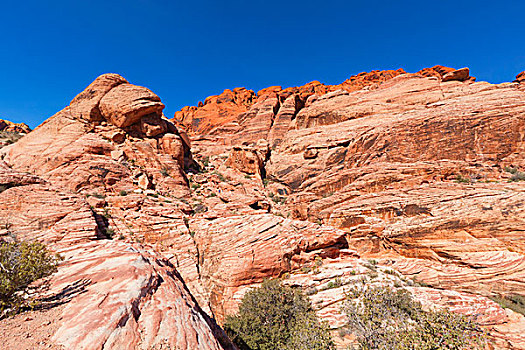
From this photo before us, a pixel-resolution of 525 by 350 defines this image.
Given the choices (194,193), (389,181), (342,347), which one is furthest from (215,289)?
(389,181)

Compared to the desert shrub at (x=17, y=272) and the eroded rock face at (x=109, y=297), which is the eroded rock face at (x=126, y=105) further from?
the desert shrub at (x=17, y=272)

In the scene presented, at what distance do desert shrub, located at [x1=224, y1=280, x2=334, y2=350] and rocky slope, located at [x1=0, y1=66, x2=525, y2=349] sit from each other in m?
1.57

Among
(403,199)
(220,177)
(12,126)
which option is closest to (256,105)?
(220,177)

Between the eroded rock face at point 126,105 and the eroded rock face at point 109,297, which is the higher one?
the eroded rock face at point 126,105

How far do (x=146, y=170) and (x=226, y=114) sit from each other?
46.9m

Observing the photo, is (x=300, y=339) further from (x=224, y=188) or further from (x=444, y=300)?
(x=224, y=188)

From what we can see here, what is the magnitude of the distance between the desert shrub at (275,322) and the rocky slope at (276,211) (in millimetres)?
1574

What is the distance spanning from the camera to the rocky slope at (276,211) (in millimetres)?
7523

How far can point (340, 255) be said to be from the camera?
16656 mm

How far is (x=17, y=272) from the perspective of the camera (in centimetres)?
509

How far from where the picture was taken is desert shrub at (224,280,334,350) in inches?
361

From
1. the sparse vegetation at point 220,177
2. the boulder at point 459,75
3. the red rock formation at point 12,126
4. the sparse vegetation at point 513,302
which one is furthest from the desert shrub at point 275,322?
the red rock formation at point 12,126

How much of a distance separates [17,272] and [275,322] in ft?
34.4

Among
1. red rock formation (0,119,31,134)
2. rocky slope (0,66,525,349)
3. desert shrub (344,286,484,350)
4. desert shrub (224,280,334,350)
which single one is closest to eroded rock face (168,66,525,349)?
rocky slope (0,66,525,349)
